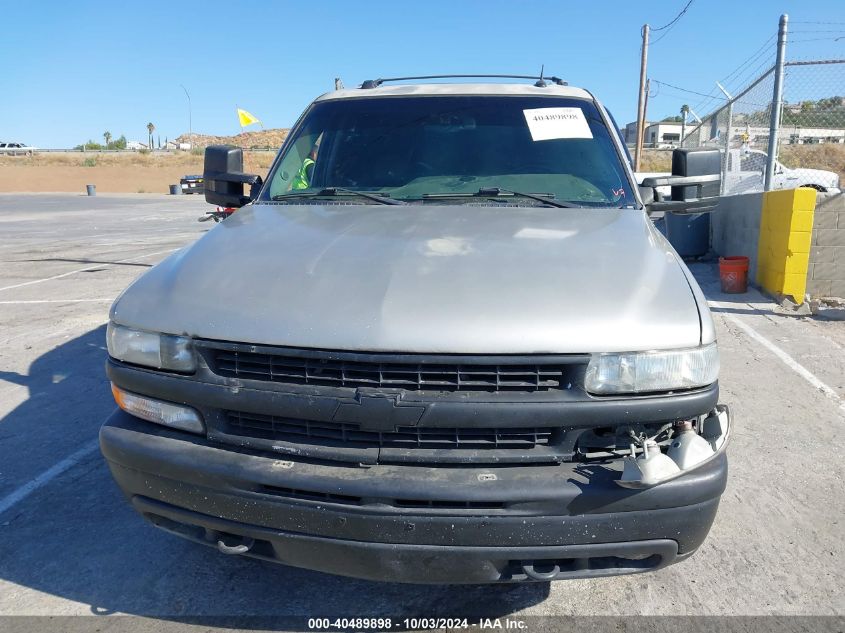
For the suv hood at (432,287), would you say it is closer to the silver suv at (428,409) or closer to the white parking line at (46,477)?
the silver suv at (428,409)

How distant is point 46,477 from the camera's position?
12.3ft

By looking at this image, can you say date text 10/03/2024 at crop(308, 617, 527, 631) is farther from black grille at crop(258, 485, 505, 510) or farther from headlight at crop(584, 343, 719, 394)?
headlight at crop(584, 343, 719, 394)

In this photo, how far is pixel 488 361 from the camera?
2.16 metres

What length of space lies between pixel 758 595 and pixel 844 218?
6.68 metres

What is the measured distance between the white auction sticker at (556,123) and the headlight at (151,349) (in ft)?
7.13

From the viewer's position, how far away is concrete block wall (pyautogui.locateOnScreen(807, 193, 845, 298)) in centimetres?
801

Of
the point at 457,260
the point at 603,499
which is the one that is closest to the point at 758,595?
the point at 603,499

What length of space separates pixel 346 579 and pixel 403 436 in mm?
982

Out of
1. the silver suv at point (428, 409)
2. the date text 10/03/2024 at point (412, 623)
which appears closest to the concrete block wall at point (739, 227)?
the silver suv at point (428, 409)

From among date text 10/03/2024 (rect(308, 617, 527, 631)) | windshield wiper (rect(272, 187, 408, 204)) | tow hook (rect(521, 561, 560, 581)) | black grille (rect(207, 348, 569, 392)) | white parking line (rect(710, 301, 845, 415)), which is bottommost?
date text 10/03/2024 (rect(308, 617, 527, 631))

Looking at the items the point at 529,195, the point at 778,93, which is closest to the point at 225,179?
the point at 529,195

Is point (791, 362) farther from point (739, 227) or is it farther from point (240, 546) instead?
point (240, 546)

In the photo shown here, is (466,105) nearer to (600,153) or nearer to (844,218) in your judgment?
(600,153)

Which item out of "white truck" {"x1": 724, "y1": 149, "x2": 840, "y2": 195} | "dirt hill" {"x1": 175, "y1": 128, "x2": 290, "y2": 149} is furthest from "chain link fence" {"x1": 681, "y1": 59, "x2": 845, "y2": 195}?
"dirt hill" {"x1": 175, "y1": 128, "x2": 290, "y2": 149}
